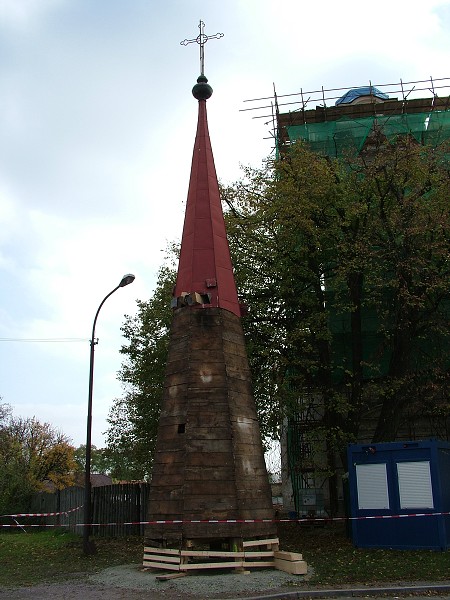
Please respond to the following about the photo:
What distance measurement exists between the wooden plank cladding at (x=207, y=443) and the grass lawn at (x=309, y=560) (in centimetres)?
187

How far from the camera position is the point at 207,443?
39.8ft

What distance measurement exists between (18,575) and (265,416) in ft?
27.0

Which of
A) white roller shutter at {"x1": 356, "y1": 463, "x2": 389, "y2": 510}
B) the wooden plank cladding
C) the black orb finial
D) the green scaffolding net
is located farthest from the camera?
the green scaffolding net

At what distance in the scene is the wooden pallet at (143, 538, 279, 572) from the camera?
11.4 meters

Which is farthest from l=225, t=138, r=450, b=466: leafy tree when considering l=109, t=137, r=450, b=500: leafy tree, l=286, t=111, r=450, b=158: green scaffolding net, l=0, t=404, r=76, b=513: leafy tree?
l=0, t=404, r=76, b=513: leafy tree

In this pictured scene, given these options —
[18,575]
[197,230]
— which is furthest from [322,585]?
[197,230]

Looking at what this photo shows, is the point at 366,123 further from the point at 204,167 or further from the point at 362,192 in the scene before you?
the point at 204,167

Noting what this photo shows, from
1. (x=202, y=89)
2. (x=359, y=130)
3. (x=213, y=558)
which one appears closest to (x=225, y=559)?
(x=213, y=558)

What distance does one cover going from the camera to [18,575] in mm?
12453

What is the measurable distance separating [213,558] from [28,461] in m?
25.4

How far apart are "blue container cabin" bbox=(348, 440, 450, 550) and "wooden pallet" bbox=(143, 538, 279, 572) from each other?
349 centimetres

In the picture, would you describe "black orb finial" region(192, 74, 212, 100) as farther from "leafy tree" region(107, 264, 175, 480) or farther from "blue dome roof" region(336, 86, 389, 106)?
"blue dome roof" region(336, 86, 389, 106)

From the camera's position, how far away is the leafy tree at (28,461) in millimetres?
27266

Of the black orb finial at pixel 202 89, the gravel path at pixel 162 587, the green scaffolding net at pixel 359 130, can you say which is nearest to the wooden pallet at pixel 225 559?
the gravel path at pixel 162 587
